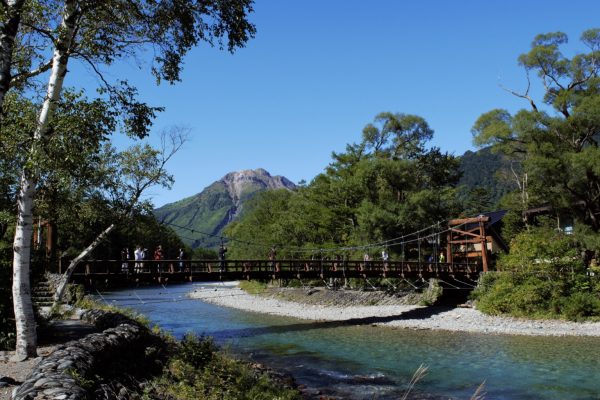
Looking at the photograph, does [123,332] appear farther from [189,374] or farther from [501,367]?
[501,367]

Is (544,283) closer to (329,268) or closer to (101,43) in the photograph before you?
(329,268)

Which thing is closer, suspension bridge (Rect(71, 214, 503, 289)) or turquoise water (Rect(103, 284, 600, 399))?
turquoise water (Rect(103, 284, 600, 399))

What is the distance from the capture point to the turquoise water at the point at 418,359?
12156mm

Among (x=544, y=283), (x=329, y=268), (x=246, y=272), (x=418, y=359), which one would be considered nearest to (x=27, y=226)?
(x=418, y=359)

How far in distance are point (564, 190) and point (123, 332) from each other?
24746 mm

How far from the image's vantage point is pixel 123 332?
9250mm

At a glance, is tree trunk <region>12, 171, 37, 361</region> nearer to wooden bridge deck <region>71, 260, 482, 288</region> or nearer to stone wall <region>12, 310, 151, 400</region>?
stone wall <region>12, 310, 151, 400</region>

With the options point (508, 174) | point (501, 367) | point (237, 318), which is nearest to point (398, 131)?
point (508, 174)

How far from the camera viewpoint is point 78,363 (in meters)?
6.40

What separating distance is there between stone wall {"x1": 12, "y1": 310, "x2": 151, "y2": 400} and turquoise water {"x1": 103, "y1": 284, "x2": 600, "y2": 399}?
14.4 ft

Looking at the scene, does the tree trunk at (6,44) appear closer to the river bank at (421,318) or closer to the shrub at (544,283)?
the river bank at (421,318)

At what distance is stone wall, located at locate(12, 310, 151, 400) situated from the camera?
514 centimetres

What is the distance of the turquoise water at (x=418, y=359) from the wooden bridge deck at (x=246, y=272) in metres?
2.58

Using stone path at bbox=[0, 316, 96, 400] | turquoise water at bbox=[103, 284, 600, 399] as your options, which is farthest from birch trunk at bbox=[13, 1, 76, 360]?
turquoise water at bbox=[103, 284, 600, 399]
